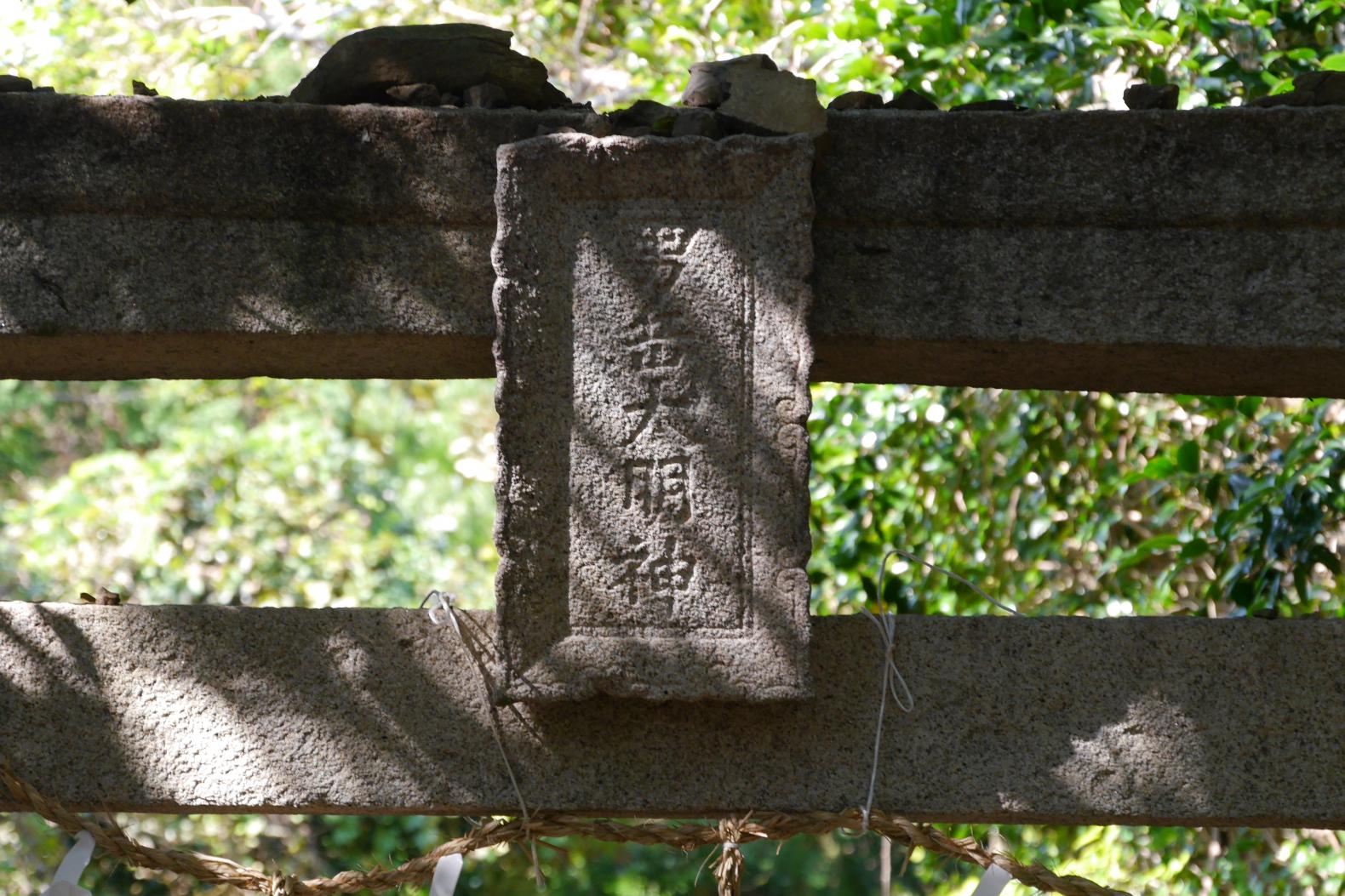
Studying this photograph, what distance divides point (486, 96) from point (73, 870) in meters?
1.11

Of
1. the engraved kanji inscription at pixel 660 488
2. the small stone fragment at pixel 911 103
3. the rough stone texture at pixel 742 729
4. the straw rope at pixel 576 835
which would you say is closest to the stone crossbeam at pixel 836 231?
the small stone fragment at pixel 911 103

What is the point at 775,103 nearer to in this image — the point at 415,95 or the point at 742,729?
the point at 415,95

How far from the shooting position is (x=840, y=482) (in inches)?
123

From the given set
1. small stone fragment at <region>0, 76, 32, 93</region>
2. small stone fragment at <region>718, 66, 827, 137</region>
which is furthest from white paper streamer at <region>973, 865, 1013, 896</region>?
small stone fragment at <region>0, 76, 32, 93</region>

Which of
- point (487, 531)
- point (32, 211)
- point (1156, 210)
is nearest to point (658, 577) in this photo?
point (1156, 210)

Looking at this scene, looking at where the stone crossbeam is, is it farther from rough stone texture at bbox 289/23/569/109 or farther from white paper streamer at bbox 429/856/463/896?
white paper streamer at bbox 429/856/463/896

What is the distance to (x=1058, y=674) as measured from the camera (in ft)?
5.19

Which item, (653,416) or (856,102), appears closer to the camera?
(653,416)

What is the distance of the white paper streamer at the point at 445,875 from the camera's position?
1.61 meters

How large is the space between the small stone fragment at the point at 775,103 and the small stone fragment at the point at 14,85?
89 cm

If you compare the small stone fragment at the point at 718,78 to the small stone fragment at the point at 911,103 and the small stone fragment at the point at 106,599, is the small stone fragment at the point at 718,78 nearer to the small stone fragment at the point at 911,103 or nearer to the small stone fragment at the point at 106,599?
the small stone fragment at the point at 911,103

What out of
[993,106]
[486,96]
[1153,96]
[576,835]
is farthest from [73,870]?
[1153,96]

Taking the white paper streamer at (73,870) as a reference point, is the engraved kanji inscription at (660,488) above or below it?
above

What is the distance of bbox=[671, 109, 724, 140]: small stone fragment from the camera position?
1550 mm
